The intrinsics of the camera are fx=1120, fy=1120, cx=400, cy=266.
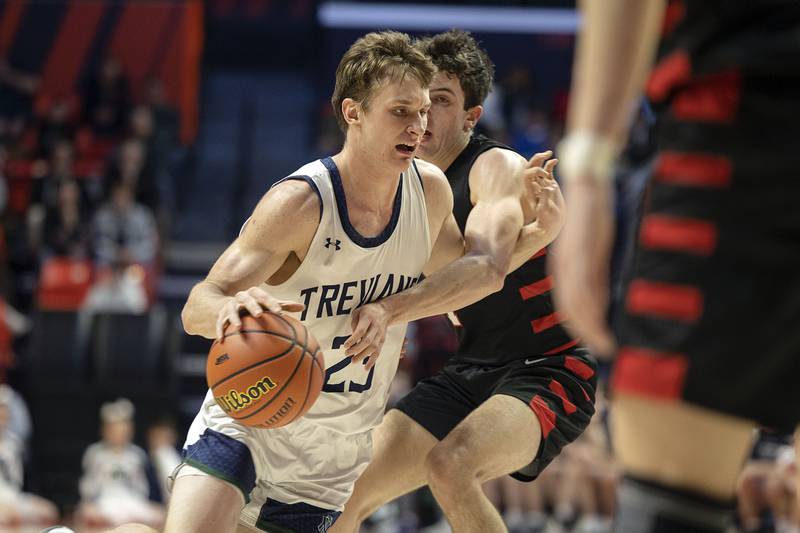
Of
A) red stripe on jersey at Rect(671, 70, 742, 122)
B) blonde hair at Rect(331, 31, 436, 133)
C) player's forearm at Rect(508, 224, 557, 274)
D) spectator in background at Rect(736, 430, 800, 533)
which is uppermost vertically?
red stripe on jersey at Rect(671, 70, 742, 122)

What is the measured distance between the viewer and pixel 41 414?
35.0 feet

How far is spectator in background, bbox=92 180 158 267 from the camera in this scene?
40.4ft

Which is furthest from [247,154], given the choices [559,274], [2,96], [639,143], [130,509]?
[559,274]

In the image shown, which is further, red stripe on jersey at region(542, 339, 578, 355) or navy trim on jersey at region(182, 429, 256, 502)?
red stripe on jersey at region(542, 339, 578, 355)

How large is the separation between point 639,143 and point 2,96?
9020 millimetres

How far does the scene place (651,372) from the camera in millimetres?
1887

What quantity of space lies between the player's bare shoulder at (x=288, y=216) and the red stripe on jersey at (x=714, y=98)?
192 centimetres

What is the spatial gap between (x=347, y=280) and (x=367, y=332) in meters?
0.40

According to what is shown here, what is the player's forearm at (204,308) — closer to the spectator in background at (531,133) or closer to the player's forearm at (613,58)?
the player's forearm at (613,58)

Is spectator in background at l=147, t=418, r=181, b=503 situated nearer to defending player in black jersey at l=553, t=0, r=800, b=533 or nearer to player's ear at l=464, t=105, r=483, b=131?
player's ear at l=464, t=105, r=483, b=131

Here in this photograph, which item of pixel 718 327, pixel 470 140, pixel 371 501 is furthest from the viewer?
pixel 470 140

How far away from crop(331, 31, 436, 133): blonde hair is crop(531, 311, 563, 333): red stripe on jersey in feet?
3.86

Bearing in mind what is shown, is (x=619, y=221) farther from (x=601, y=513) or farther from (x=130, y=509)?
(x=130, y=509)

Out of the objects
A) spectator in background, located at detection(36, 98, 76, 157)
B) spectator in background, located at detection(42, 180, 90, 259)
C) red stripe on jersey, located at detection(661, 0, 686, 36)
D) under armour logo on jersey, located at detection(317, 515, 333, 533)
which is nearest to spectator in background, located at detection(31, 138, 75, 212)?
spectator in background, located at detection(42, 180, 90, 259)
